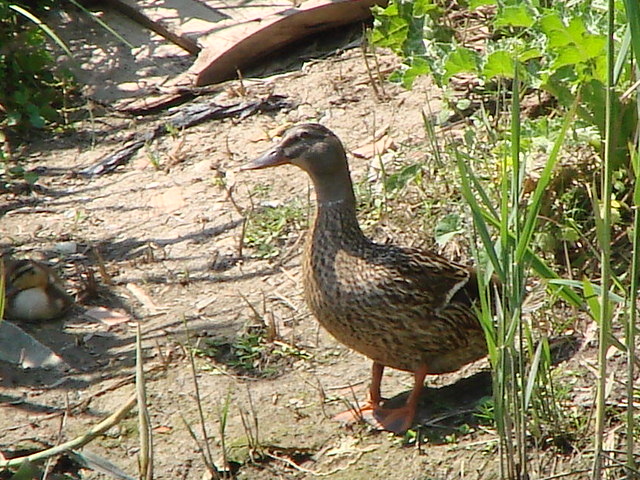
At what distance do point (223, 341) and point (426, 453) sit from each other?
132 centimetres

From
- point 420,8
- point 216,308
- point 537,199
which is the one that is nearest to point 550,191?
point 420,8

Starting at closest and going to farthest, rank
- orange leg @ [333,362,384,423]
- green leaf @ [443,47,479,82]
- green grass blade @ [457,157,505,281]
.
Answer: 1. green grass blade @ [457,157,505,281]
2. orange leg @ [333,362,384,423]
3. green leaf @ [443,47,479,82]

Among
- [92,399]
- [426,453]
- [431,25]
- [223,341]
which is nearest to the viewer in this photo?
[426,453]

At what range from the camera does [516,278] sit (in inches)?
145

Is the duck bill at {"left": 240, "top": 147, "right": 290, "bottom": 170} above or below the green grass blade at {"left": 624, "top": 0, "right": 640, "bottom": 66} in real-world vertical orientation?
below

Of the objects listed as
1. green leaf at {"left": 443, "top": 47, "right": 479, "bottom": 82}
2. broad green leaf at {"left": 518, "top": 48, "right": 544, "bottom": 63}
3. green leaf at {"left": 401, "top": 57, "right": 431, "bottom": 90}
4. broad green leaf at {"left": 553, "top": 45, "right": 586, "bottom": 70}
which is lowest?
green leaf at {"left": 401, "top": 57, "right": 431, "bottom": 90}

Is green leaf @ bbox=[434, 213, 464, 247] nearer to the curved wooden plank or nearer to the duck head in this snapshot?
the duck head

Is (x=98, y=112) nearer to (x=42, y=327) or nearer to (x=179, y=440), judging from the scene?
(x=42, y=327)

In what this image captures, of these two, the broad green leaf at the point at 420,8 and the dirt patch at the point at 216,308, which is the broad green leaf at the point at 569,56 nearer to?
the dirt patch at the point at 216,308

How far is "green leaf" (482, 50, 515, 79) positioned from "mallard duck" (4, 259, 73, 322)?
2327mm

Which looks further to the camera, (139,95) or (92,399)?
(139,95)

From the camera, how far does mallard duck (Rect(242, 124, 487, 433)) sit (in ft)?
15.4

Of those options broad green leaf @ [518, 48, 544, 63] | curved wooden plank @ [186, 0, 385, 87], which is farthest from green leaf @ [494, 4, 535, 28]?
curved wooden plank @ [186, 0, 385, 87]

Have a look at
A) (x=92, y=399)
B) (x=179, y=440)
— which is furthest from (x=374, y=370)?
(x=92, y=399)
